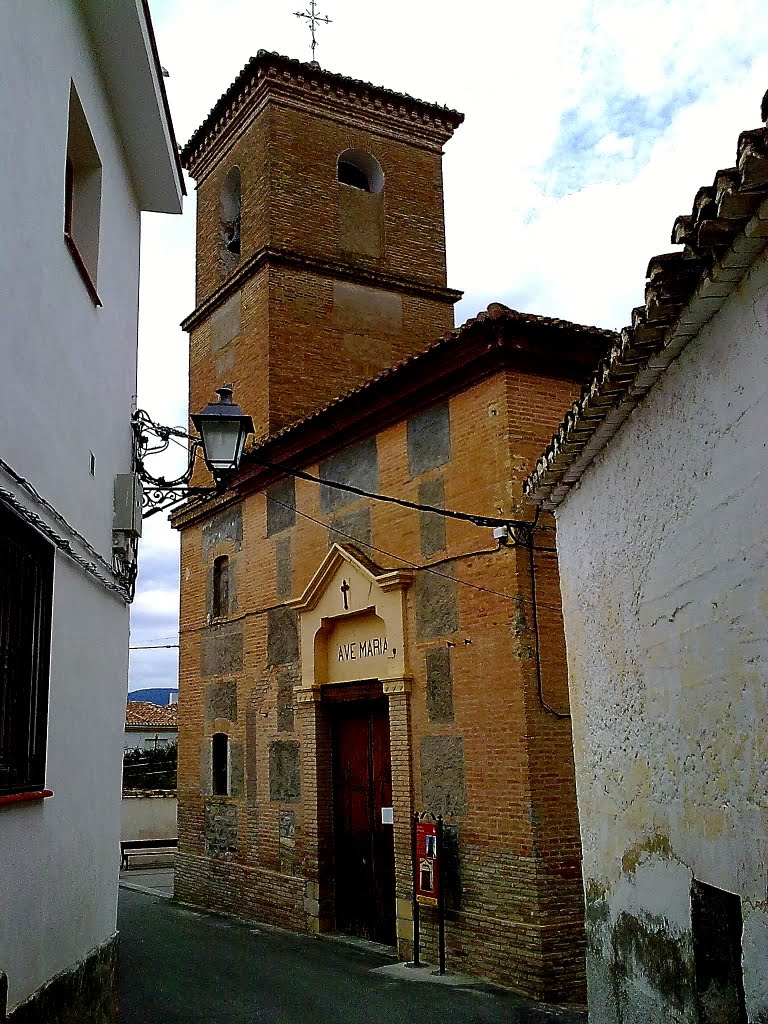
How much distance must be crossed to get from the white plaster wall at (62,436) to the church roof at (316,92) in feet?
27.8

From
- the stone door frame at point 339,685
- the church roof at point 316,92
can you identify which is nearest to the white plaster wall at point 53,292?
the stone door frame at point 339,685

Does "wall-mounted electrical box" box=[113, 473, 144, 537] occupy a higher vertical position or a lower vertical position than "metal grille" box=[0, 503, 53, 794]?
higher

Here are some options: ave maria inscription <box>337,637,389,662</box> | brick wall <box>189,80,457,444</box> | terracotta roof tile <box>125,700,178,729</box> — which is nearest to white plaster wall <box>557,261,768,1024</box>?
ave maria inscription <box>337,637,389,662</box>

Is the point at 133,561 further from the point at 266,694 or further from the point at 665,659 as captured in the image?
the point at 266,694

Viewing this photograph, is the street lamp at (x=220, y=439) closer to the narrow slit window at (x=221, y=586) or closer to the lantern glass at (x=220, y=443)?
the lantern glass at (x=220, y=443)

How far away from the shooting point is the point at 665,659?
4.68 m

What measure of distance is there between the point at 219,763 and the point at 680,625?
33.1 ft

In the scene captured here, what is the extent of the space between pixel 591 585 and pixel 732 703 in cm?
204

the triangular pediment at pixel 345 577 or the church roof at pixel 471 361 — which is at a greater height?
the church roof at pixel 471 361

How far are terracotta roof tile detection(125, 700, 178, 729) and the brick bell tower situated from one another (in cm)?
1520

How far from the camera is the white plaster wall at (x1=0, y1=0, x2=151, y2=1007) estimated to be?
436 centimetres

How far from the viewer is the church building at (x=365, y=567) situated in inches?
348

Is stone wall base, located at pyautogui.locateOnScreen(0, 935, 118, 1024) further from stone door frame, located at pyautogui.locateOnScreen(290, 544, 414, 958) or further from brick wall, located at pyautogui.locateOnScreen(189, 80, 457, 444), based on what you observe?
brick wall, located at pyautogui.locateOnScreen(189, 80, 457, 444)

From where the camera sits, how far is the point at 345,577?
36.3 feet
